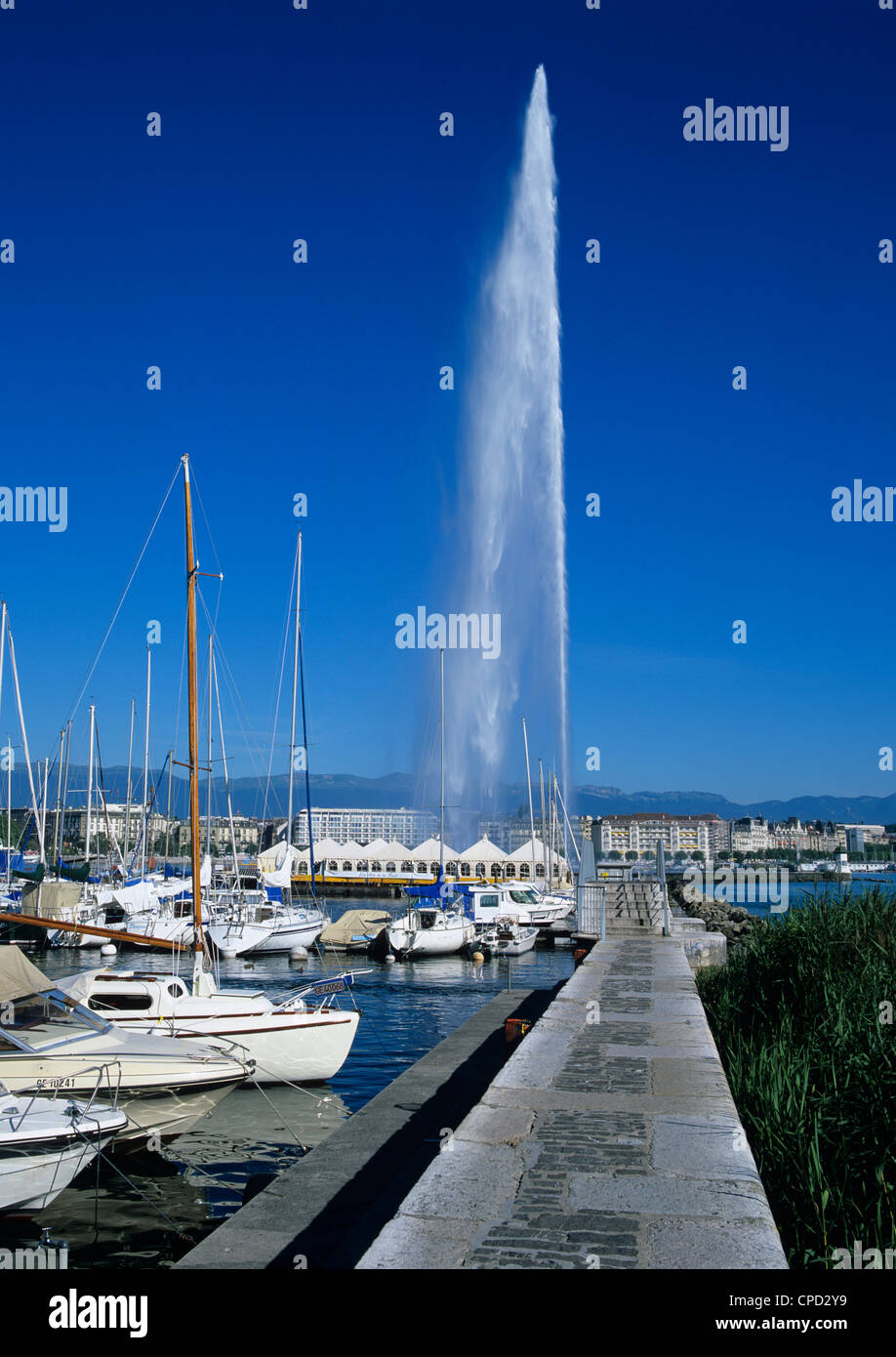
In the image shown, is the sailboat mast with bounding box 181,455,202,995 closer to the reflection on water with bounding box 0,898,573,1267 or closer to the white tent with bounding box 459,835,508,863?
the reflection on water with bounding box 0,898,573,1267

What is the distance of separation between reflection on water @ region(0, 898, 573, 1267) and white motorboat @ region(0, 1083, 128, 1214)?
0.32 m

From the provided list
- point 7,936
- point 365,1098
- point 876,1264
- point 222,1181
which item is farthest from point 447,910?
point 876,1264

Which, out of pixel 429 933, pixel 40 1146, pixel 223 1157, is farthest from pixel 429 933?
pixel 40 1146

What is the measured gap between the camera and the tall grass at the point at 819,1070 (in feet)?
22.2

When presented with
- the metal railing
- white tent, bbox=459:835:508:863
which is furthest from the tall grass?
white tent, bbox=459:835:508:863

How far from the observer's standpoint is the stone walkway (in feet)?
→ 16.1

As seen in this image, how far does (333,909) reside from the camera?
7206 cm

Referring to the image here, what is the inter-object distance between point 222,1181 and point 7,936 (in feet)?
106

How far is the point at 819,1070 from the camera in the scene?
354 inches

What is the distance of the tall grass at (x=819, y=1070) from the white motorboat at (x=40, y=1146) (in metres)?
6.45

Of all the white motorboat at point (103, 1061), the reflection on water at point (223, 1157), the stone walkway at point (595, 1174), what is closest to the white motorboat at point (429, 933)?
the reflection on water at point (223, 1157)

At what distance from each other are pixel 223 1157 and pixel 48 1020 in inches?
120
